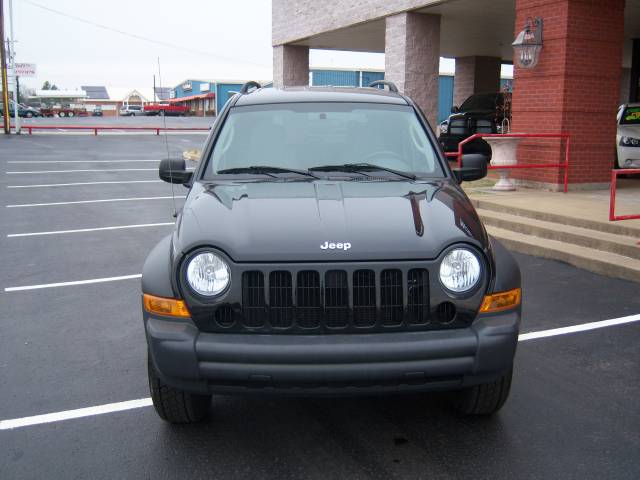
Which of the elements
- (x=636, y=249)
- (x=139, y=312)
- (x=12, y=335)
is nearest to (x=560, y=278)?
(x=636, y=249)

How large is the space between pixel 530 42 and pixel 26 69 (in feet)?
115

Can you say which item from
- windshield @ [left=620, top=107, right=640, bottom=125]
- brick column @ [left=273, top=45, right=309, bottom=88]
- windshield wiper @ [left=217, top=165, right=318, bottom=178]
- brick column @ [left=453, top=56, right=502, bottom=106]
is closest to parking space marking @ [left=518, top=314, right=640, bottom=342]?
windshield wiper @ [left=217, top=165, right=318, bottom=178]

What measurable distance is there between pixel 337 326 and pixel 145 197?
11.5 metres

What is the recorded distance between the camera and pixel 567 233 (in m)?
8.34

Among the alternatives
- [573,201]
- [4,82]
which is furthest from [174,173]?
[4,82]

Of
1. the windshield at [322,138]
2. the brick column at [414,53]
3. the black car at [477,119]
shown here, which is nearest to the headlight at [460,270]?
the windshield at [322,138]

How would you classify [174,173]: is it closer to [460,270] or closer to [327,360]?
[327,360]

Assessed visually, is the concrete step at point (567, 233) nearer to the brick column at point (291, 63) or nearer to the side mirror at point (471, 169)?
the side mirror at point (471, 169)

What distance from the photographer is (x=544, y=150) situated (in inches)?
469

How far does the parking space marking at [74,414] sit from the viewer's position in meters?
3.74

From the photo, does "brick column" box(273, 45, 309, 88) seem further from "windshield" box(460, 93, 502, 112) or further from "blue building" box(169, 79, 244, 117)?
"blue building" box(169, 79, 244, 117)

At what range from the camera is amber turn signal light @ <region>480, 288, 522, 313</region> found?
3.24 meters

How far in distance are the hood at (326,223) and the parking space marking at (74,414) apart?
1219 millimetres

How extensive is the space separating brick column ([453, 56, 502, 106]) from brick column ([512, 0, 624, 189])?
1335 cm
